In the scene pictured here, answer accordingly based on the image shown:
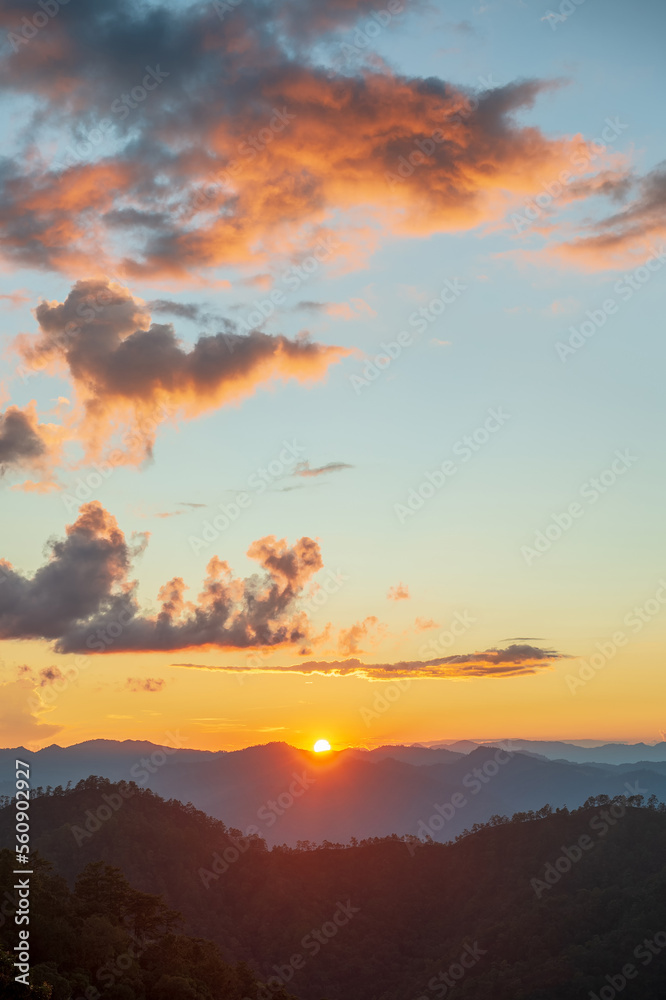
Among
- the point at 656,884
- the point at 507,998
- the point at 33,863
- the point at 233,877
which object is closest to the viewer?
the point at 33,863

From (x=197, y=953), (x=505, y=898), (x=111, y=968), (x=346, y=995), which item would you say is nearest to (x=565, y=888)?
(x=505, y=898)

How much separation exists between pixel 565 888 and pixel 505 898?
12.1 meters

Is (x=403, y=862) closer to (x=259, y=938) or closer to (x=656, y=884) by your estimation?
(x=259, y=938)

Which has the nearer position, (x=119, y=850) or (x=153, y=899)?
(x=153, y=899)

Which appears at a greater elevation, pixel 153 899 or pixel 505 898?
pixel 153 899

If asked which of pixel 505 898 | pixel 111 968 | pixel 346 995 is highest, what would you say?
pixel 111 968

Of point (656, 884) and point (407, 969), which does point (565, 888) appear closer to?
point (656, 884)

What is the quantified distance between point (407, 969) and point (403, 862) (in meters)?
33.6

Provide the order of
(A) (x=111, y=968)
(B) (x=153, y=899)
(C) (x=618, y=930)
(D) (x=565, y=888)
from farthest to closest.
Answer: (D) (x=565, y=888) < (C) (x=618, y=930) < (B) (x=153, y=899) < (A) (x=111, y=968)

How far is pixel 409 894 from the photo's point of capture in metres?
165

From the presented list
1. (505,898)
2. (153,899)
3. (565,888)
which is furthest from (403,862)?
(153,899)

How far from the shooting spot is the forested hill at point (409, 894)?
127 metres

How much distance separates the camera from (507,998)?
116688 millimetres

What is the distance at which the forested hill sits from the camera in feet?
415
